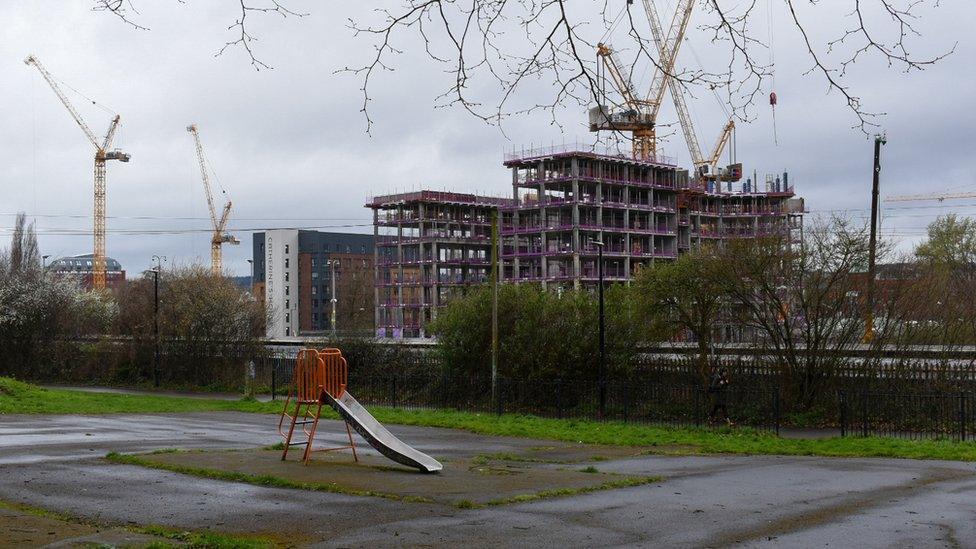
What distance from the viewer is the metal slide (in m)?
15.7

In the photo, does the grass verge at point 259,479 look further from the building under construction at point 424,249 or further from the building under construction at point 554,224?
the building under construction at point 424,249

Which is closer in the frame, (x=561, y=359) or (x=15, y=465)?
(x=15, y=465)

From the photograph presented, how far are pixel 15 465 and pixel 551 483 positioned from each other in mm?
8715

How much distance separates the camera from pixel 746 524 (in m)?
11.3

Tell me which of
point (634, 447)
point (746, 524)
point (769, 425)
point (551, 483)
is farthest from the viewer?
point (769, 425)

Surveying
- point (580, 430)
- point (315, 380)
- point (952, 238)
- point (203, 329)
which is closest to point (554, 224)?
point (952, 238)

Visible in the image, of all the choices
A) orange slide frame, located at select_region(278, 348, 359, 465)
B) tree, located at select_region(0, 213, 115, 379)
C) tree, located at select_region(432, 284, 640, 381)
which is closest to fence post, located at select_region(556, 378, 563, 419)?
tree, located at select_region(432, 284, 640, 381)

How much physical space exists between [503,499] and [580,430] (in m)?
14.8

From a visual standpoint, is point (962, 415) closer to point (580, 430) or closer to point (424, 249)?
point (580, 430)

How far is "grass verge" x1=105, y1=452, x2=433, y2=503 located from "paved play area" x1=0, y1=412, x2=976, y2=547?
105mm

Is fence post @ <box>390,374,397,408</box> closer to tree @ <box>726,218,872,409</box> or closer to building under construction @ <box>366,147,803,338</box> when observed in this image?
tree @ <box>726,218,872,409</box>

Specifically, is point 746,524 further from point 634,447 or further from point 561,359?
point 561,359

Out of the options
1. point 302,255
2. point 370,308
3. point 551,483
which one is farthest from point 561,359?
point 302,255

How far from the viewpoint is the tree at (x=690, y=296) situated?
33.1 metres
